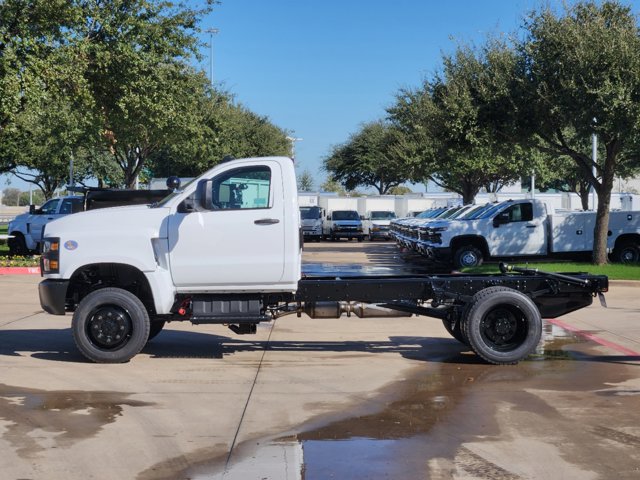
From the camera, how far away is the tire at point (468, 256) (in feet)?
73.4

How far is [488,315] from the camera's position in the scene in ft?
31.3

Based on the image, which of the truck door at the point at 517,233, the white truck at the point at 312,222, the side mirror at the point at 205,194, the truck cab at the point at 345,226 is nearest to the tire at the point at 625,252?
the truck door at the point at 517,233

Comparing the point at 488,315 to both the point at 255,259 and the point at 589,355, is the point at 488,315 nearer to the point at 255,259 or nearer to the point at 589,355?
the point at 589,355

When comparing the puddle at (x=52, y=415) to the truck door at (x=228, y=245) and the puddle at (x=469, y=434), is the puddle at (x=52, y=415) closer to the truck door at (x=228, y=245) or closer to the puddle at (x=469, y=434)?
the puddle at (x=469, y=434)

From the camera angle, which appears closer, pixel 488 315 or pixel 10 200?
pixel 488 315

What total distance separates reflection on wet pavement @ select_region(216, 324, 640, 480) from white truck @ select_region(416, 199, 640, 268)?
13.1 meters

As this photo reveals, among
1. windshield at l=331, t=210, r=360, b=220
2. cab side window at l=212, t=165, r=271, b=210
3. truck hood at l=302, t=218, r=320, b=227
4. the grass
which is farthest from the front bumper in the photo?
windshield at l=331, t=210, r=360, b=220

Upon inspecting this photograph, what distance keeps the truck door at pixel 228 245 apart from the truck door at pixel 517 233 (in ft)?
46.6

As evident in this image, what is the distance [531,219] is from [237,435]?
17.1 m

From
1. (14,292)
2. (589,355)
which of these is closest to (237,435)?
(589,355)

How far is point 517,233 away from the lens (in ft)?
73.2

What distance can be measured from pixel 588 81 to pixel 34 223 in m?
17.1

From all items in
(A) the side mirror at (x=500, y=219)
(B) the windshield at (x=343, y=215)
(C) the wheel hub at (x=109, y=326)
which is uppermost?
(B) the windshield at (x=343, y=215)

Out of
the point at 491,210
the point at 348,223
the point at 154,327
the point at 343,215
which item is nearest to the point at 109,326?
the point at 154,327
